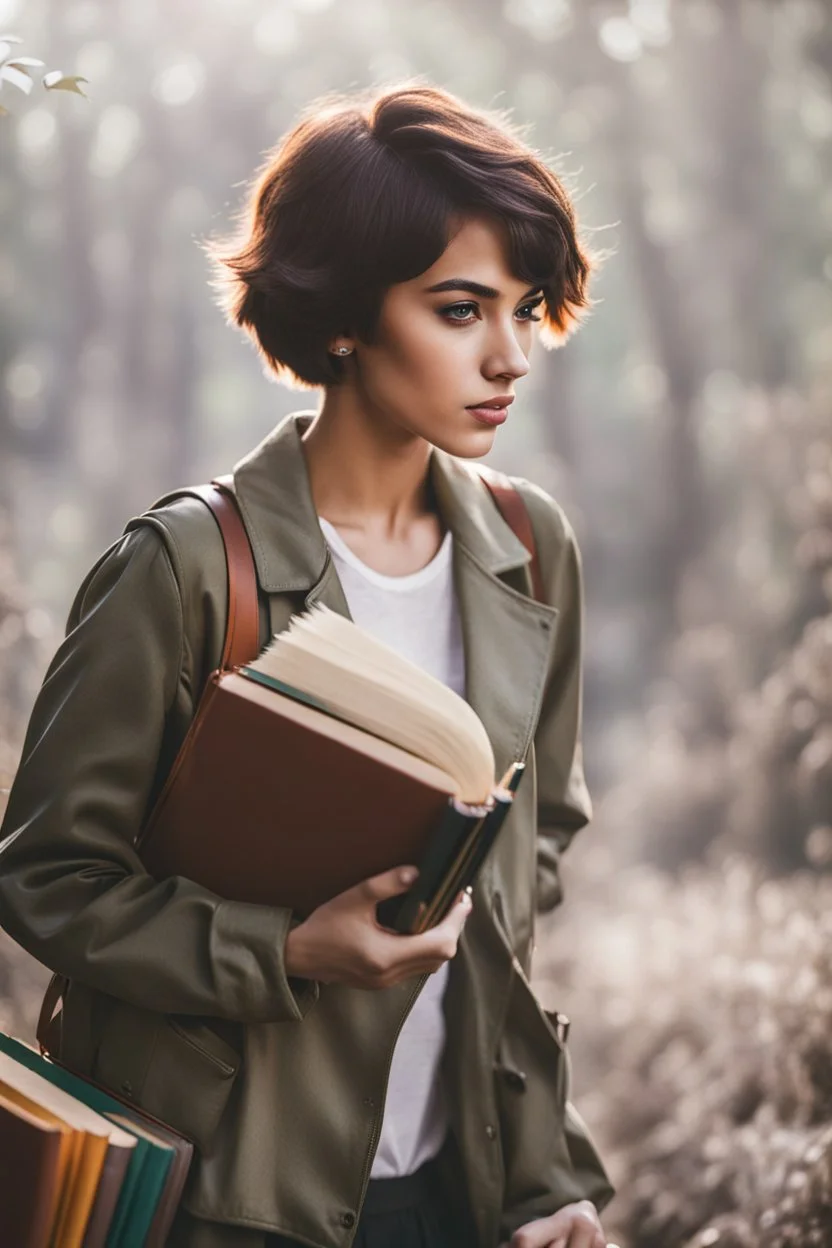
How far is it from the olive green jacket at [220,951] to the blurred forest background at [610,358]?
2598 mm

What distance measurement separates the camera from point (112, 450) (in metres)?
4.63

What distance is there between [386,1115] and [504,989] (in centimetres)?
21

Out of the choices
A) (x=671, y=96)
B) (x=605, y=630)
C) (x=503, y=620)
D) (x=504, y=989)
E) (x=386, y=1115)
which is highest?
(x=671, y=96)

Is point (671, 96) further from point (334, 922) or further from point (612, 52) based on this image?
point (334, 922)

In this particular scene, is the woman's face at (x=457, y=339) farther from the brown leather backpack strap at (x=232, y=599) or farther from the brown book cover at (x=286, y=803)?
the brown book cover at (x=286, y=803)

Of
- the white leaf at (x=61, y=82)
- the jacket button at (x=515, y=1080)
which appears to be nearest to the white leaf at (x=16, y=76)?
the white leaf at (x=61, y=82)

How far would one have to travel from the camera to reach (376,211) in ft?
4.99

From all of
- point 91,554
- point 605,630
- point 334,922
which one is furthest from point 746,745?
point 334,922

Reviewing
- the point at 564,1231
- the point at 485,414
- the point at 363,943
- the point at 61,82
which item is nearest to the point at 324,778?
the point at 363,943

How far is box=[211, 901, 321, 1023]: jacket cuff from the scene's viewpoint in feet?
4.42

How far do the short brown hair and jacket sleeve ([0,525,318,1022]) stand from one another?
37 cm

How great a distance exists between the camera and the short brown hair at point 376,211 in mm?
1514

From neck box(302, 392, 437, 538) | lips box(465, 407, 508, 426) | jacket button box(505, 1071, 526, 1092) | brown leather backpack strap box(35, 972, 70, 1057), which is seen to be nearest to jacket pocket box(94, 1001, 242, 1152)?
brown leather backpack strap box(35, 972, 70, 1057)

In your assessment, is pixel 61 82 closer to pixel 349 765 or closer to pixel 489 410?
pixel 489 410
